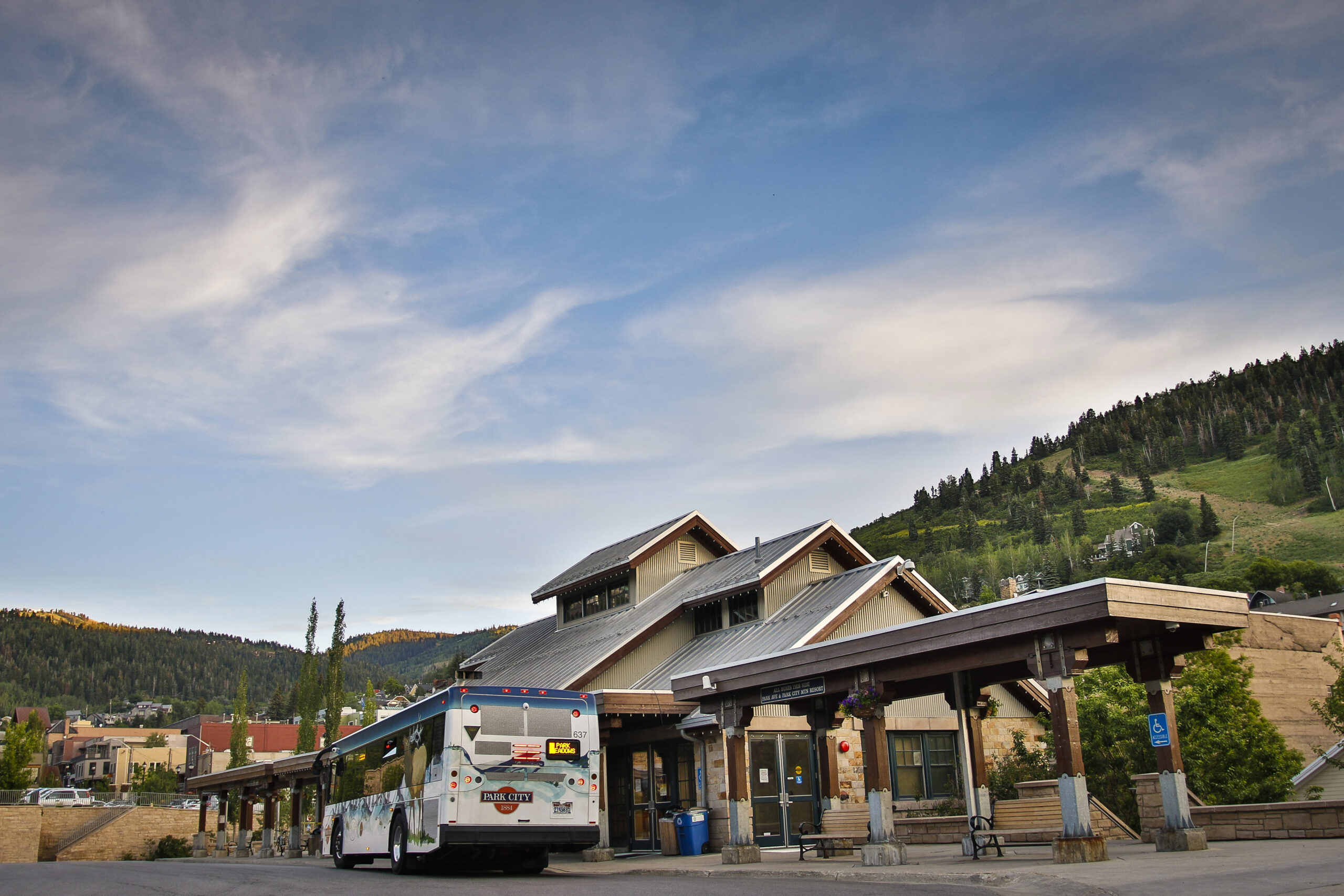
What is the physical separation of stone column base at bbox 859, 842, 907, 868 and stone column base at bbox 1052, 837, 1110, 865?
2.89 meters

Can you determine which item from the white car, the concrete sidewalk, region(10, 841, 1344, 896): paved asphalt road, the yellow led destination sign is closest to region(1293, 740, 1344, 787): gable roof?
the concrete sidewalk

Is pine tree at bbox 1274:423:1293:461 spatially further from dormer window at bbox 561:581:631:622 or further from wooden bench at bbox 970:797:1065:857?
wooden bench at bbox 970:797:1065:857

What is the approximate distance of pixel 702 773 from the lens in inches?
904

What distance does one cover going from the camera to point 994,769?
84.9 ft

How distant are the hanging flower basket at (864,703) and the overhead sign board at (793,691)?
81 cm

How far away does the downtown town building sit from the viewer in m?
22.8

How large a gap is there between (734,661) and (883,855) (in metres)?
8.36

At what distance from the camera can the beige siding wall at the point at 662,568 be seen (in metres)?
32.3

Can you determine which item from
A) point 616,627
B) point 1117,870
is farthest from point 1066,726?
point 616,627

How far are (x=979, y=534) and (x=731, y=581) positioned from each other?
14670cm

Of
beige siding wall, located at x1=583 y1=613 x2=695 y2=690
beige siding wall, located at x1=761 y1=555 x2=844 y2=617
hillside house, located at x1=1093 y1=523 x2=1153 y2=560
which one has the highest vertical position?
hillside house, located at x1=1093 y1=523 x2=1153 y2=560

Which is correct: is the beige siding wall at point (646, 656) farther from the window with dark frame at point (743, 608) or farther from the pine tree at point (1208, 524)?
the pine tree at point (1208, 524)

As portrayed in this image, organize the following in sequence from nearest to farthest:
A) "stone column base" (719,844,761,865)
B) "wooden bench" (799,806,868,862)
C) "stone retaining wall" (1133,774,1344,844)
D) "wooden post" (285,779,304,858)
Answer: "stone retaining wall" (1133,774,1344,844)
"wooden bench" (799,806,868,862)
"stone column base" (719,844,761,865)
"wooden post" (285,779,304,858)

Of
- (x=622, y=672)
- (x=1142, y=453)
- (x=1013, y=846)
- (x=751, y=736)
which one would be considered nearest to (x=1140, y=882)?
(x=1013, y=846)
